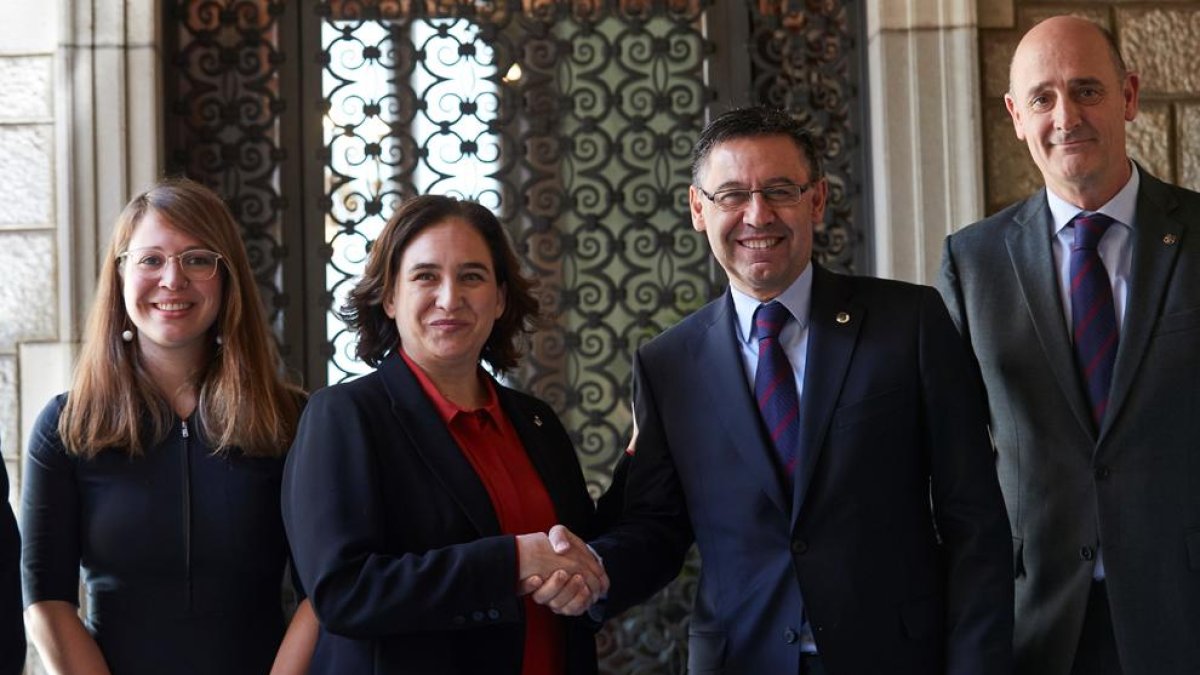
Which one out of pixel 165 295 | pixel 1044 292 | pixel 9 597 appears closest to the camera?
pixel 9 597

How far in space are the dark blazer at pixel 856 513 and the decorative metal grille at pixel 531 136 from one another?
207 cm

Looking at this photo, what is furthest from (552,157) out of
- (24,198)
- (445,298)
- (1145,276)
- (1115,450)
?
(1115,450)

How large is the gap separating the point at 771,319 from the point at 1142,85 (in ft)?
8.33

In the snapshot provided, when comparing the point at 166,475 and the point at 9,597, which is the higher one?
the point at 166,475

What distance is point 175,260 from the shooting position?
9.18 feet

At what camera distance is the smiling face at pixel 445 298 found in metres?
2.58

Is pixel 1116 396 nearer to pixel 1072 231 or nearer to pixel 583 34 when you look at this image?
pixel 1072 231

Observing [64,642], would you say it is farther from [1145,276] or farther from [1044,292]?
[1145,276]

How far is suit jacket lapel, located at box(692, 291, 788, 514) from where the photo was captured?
2.45 meters

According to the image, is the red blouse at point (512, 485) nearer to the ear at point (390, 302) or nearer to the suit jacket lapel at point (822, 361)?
the ear at point (390, 302)

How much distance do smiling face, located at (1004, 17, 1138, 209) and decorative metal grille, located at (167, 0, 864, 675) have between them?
1946 millimetres

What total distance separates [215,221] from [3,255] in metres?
1.83

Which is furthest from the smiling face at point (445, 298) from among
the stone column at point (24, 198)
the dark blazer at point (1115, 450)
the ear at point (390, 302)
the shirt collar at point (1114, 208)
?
the stone column at point (24, 198)

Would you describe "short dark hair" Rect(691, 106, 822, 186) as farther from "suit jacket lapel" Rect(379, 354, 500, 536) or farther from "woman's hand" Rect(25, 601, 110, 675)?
"woman's hand" Rect(25, 601, 110, 675)
